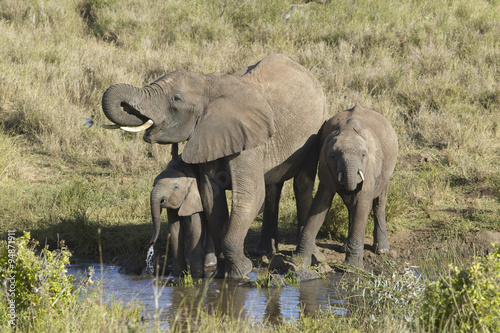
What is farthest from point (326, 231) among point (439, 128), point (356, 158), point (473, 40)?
point (473, 40)

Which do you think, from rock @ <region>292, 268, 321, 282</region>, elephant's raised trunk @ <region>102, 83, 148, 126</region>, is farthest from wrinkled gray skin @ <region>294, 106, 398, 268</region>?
elephant's raised trunk @ <region>102, 83, 148, 126</region>

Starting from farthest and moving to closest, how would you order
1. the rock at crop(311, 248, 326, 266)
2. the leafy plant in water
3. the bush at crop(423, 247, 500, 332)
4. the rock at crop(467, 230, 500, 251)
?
the rock at crop(467, 230, 500, 251), the rock at crop(311, 248, 326, 266), the leafy plant in water, the bush at crop(423, 247, 500, 332)

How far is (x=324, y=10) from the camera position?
1692 cm

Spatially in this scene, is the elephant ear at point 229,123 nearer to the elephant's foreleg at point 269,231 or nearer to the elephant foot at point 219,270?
the elephant foot at point 219,270

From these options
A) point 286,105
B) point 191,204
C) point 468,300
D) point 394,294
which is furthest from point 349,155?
point 468,300

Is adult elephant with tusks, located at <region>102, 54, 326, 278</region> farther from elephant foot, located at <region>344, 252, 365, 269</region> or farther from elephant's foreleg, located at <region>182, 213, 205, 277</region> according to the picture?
elephant foot, located at <region>344, 252, 365, 269</region>

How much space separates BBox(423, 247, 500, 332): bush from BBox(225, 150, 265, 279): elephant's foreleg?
2.76m

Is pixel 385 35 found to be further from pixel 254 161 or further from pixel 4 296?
pixel 4 296

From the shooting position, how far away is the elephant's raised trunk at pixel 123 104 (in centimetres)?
647

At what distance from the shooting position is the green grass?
31.1 feet

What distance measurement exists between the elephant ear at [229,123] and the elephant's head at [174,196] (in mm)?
481

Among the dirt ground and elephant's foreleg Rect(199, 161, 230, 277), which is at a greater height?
elephant's foreleg Rect(199, 161, 230, 277)

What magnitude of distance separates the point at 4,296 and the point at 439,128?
833 centimetres

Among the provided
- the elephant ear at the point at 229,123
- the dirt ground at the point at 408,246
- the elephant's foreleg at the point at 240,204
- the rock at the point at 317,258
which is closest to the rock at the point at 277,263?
the dirt ground at the point at 408,246
